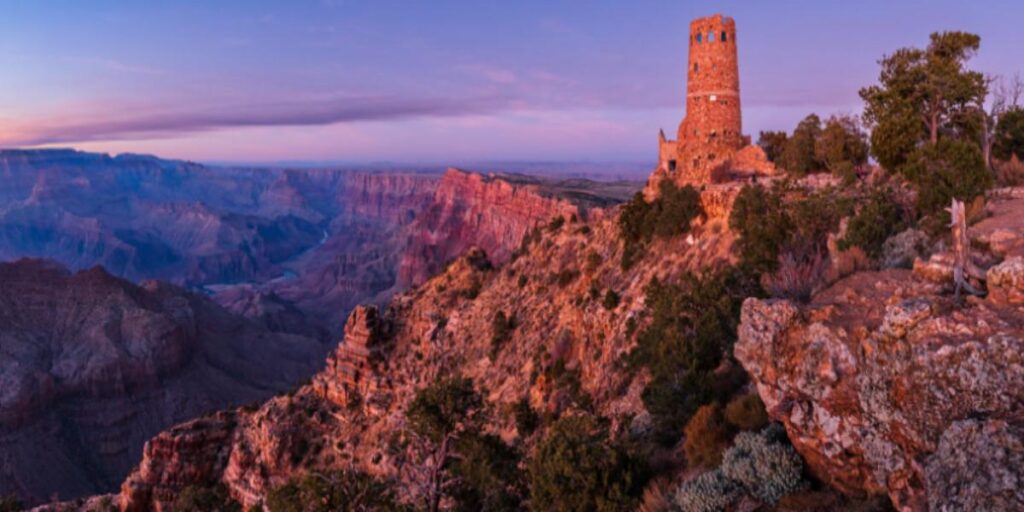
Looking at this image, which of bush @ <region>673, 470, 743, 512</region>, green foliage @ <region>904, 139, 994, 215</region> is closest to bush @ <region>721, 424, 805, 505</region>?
bush @ <region>673, 470, 743, 512</region>

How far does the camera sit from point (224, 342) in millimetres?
119500

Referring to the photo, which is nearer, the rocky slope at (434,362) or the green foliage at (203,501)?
the rocky slope at (434,362)

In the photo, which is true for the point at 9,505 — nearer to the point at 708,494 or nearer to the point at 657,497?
the point at 657,497

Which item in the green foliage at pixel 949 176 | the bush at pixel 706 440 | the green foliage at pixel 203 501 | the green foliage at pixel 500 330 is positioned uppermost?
the green foliage at pixel 949 176

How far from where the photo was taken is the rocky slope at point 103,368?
77500 millimetres

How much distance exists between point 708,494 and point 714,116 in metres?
26.2

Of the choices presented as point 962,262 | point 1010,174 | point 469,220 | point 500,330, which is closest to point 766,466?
point 962,262

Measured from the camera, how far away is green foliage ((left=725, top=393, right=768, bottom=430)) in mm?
14000

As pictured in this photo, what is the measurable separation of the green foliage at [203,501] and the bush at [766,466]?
1213 inches

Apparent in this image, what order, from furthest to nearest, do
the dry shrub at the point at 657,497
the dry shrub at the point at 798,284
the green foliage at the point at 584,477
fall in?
the dry shrub at the point at 798,284 → the green foliage at the point at 584,477 → the dry shrub at the point at 657,497

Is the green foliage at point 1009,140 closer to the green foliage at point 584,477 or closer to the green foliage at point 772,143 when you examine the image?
the green foliage at point 772,143

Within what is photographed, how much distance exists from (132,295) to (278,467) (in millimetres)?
94536

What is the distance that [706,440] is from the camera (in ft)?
47.6

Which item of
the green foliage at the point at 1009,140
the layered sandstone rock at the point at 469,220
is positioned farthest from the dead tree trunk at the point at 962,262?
the layered sandstone rock at the point at 469,220
